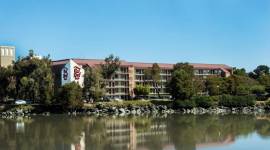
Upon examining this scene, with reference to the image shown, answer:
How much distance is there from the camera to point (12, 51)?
107438 millimetres

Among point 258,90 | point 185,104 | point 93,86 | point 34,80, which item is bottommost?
point 185,104

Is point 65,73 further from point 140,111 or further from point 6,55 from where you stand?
point 6,55

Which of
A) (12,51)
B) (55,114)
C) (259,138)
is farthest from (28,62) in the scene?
(259,138)

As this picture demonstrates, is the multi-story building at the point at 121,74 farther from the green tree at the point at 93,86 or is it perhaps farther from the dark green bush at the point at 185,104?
the dark green bush at the point at 185,104

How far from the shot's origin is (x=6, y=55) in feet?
350

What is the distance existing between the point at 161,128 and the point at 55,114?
3099 centimetres

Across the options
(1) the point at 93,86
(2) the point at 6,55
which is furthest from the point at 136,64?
(2) the point at 6,55

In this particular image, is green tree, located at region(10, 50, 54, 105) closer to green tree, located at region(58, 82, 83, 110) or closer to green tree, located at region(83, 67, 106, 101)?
green tree, located at region(58, 82, 83, 110)

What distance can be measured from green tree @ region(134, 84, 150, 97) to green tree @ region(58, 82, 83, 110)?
19.5m

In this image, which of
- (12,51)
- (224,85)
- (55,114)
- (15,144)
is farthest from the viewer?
(12,51)

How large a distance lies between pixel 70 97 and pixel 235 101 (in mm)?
30320

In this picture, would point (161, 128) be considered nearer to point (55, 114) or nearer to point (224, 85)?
point (55, 114)

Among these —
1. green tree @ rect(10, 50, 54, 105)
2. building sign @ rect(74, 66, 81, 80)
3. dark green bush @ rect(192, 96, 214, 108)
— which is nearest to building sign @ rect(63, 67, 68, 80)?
building sign @ rect(74, 66, 81, 80)

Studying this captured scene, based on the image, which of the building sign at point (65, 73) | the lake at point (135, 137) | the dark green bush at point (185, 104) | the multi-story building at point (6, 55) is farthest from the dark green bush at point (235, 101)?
the multi-story building at point (6, 55)
